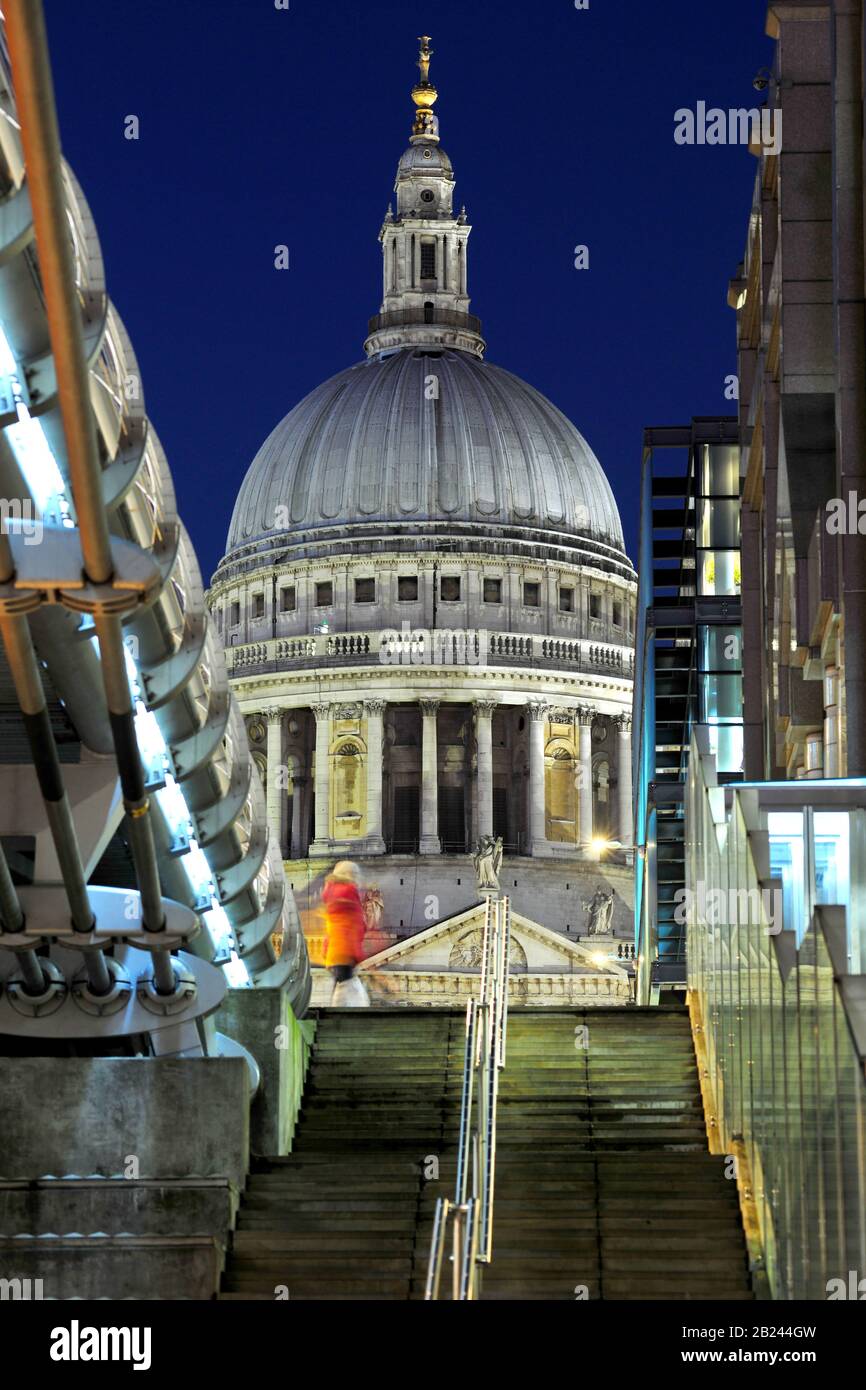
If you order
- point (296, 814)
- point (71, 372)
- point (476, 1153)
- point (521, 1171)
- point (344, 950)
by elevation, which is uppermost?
point (71, 372)

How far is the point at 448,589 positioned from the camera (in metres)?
122

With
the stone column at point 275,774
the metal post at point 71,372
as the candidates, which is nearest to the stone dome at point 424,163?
the stone column at point 275,774

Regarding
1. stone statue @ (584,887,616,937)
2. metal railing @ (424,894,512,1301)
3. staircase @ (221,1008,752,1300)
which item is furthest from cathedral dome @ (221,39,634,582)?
staircase @ (221,1008,752,1300)

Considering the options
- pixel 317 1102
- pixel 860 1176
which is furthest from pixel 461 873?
pixel 860 1176

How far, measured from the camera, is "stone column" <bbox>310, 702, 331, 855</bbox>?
117m

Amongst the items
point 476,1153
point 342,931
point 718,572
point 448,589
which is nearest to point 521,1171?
point 476,1153

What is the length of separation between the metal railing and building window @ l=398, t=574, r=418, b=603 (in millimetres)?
84850

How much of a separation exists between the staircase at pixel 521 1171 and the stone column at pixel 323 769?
82.1 metres

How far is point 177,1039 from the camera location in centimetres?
3023

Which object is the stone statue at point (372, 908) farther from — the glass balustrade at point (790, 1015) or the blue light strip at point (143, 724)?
the glass balustrade at point (790, 1015)

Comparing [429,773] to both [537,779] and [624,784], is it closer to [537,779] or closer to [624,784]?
[537,779]

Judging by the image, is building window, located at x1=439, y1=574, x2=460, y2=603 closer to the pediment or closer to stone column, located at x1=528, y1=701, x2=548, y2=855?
stone column, located at x1=528, y1=701, x2=548, y2=855

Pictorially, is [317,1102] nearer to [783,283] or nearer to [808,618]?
[808,618]

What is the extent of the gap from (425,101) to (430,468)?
102 ft
